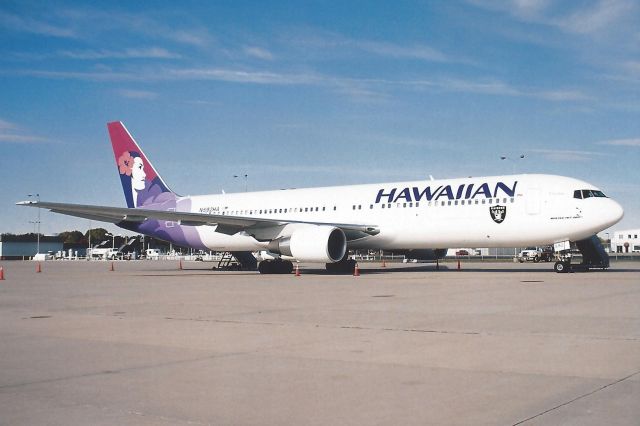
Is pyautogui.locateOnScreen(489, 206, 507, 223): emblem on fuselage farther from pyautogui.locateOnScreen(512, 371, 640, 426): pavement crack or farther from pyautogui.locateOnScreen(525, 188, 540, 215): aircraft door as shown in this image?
pyautogui.locateOnScreen(512, 371, 640, 426): pavement crack

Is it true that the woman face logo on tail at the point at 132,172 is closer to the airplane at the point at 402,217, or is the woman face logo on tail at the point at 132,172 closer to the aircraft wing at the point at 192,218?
the airplane at the point at 402,217

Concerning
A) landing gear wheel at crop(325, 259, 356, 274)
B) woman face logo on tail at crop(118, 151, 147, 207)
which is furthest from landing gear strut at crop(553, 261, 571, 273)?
woman face logo on tail at crop(118, 151, 147, 207)

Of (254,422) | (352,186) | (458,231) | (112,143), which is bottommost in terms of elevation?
(254,422)

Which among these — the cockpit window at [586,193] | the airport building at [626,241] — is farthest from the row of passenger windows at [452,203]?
the airport building at [626,241]

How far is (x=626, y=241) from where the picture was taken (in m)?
97.6

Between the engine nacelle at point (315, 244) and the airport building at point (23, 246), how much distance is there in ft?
257

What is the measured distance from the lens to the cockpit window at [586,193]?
2441cm

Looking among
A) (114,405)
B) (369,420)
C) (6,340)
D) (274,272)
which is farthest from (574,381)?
(274,272)

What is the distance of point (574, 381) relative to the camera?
595 cm

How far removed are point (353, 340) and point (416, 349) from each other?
1.06 m

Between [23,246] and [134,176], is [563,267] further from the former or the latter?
[23,246]

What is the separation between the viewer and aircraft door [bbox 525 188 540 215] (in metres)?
24.7

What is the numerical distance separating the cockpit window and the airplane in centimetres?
4

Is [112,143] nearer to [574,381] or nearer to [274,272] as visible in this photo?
[274,272]
